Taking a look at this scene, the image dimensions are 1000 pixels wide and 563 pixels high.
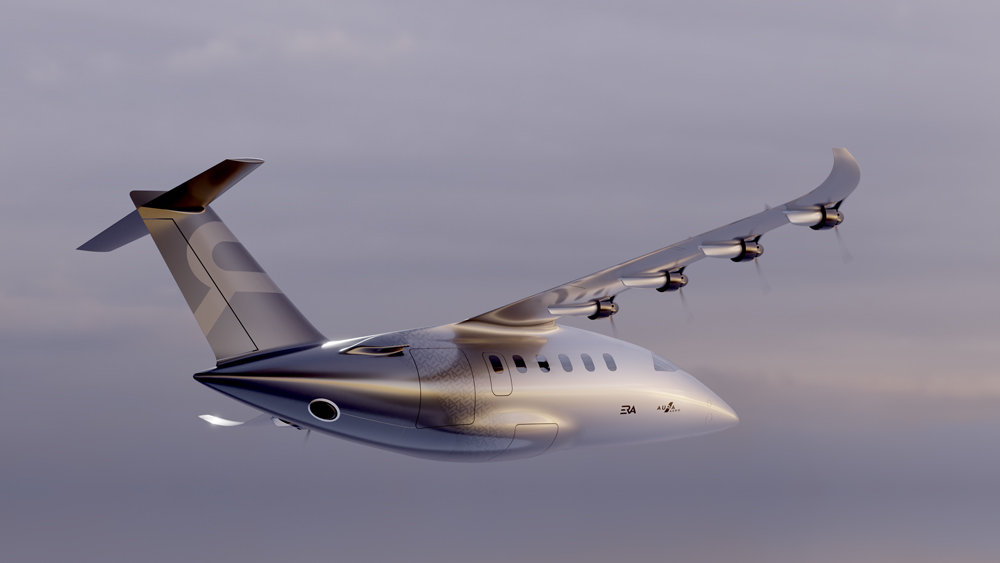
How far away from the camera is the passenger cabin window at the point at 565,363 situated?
22.2 metres

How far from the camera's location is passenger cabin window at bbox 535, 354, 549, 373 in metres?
21.8

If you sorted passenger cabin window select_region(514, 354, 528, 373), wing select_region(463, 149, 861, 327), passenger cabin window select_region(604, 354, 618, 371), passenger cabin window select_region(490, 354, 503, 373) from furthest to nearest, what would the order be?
passenger cabin window select_region(604, 354, 618, 371)
passenger cabin window select_region(514, 354, 528, 373)
passenger cabin window select_region(490, 354, 503, 373)
wing select_region(463, 149, 861, 327)

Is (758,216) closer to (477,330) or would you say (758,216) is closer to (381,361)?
(477,330)

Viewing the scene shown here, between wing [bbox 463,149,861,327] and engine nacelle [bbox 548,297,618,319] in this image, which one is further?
engine nacelle [bbox 548,297,618,319]

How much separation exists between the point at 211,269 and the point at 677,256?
1013cm

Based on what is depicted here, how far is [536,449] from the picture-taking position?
71.6ft

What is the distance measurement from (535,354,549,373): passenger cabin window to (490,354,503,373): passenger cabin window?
1.15 meters

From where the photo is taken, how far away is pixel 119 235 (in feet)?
66.5

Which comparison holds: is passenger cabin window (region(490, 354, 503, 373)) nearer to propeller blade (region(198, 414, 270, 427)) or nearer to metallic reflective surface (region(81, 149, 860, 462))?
metallic reflective surface (region(81, 149, 860, 462))

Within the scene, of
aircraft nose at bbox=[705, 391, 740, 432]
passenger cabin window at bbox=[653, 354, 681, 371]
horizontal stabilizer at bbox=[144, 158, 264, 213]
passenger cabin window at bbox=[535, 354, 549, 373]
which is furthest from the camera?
aircraft nose at bbox=[705, 391, 740, 432]

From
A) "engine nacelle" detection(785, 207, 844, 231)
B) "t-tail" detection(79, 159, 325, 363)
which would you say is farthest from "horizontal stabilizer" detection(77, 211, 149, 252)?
"engine nacelle" detection(785, 207, 844, 231)

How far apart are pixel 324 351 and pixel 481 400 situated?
12.3ft

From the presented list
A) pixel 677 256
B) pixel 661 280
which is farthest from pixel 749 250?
pixel 661 280

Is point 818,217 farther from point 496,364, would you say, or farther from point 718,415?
point 718,415
